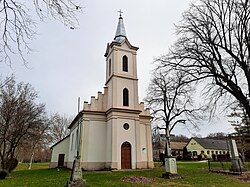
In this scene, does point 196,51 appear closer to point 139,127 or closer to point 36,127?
point 139,127

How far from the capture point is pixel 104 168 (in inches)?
850

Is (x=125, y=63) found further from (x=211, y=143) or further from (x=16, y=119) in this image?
(x=211, y=143)

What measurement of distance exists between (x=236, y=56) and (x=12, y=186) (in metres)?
16.0

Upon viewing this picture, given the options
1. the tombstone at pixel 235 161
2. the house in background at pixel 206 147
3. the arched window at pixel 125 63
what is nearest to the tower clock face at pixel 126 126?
the arched window at pixel 125 63

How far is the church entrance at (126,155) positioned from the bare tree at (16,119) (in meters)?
9.86

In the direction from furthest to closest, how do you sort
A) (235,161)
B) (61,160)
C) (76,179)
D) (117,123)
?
(61,160) < (117,123) < (235,161) < (76,179)

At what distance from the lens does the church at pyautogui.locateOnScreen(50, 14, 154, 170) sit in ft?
70.2

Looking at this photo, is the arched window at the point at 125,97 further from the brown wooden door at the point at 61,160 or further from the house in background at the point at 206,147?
the house in background at the point at 206,147

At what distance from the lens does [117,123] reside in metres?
21.8

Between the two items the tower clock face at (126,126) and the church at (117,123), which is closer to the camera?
the church at (117,123)

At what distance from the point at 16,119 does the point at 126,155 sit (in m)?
11.5

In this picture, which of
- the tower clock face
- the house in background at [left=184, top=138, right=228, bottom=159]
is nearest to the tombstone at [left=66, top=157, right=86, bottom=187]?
the tower clock face

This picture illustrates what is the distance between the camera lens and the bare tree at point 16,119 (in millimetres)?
20000

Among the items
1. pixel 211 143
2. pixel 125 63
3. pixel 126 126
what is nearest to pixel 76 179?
pixel 126 126
